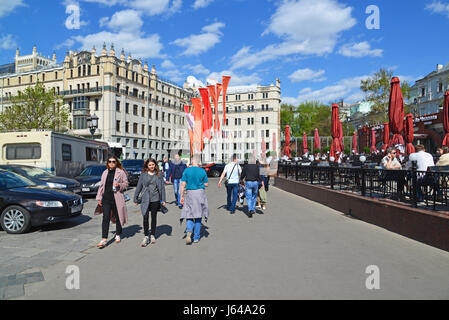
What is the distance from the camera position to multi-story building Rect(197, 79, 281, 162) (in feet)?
255

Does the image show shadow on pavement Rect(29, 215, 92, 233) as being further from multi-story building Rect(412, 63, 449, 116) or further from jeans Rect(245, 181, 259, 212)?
multi-story building Rect(412, 63, 449, 116)

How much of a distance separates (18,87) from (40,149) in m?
58.2

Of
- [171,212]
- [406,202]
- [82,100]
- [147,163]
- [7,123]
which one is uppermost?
[82,100]

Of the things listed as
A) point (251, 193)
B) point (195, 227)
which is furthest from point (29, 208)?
point (251, 193)

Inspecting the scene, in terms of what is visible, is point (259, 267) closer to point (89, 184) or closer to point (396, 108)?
point (396, 108)

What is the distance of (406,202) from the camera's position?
7.50 metres

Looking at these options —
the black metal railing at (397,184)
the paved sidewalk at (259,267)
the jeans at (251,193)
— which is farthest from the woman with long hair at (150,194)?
the black metal railing at (397,184)

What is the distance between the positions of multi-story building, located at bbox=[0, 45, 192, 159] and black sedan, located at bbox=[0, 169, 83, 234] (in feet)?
139

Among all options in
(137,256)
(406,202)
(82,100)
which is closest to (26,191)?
(137,256)

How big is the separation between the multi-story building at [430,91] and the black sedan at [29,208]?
53.6 metres

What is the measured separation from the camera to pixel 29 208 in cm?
780

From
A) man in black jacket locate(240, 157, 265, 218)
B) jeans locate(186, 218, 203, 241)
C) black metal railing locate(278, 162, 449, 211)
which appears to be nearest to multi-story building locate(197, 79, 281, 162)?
black metal railing locate(278, 162, 449, 211)

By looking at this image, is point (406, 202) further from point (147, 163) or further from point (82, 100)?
point (82, 100)

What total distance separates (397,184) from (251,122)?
7257cm
